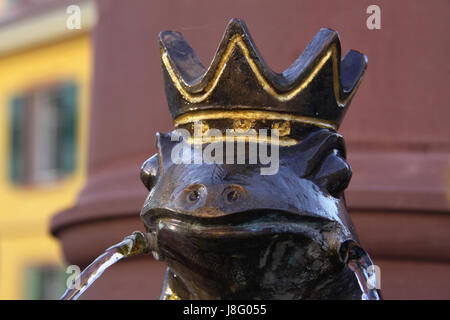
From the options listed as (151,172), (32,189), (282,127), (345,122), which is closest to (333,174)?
(282,127)

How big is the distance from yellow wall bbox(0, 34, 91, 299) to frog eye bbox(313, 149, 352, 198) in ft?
21.8

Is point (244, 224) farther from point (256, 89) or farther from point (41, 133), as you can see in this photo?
point (41, 133)

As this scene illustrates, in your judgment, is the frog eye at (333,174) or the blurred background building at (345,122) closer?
the frog eye at (333,174)

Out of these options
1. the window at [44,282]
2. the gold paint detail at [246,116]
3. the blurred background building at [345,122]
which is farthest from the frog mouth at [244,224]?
the window at [44,282]

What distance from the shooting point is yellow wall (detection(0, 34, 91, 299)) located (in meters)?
7.75

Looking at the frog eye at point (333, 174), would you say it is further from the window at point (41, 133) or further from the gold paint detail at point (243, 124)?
the window at point (41, 133)

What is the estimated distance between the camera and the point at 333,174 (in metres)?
0.96

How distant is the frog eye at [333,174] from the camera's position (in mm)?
952

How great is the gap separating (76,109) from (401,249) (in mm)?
6506

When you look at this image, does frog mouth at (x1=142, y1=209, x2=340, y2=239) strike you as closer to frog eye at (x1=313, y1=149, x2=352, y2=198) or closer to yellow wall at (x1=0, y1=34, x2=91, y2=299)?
frog eye at (x1=313, y1=149, x2=352, y2=198)

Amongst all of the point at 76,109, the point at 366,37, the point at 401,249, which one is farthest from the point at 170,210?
the point at 76,109

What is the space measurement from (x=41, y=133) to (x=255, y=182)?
24.1 feet

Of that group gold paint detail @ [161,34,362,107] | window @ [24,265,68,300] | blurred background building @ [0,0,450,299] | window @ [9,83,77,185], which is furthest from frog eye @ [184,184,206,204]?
window @ [9,83,77,185]
